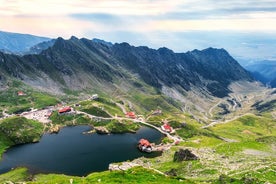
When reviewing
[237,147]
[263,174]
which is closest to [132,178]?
[263,174]

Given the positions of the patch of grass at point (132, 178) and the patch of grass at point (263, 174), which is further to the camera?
the patch of grass at point (263, 174)

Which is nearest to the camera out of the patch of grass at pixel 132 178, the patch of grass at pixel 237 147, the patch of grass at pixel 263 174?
the patch of grass at pixel 132 178

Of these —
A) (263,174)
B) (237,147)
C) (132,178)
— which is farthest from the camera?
(237,147)

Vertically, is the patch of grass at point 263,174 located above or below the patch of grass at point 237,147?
above

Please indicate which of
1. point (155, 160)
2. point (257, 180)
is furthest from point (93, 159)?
point (257, 180)

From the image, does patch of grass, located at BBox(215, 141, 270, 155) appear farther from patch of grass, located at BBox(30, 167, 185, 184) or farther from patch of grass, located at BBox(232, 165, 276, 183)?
patch of grass, located at BBox(30, 167, 185, 184)

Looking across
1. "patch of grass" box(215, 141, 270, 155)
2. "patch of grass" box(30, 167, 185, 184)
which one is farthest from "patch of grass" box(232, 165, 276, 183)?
"patch of grass" box(215, 141, 270, 155)

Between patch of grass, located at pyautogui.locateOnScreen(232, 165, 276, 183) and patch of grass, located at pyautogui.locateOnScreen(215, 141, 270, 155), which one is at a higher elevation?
patch of grass, located at pyautogui.locateOnScreen(232, 165, 276, 183)

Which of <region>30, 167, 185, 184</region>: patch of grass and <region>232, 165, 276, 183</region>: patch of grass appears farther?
<region>232, 165, 276, 183</region>: patch of grass

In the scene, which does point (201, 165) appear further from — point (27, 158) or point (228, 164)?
point (27, 158)

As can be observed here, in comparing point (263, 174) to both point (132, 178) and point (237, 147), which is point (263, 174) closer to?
point (132, 178)

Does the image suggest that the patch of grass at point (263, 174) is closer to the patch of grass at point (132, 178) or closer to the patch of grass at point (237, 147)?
the patch of grass at point (132, 178)

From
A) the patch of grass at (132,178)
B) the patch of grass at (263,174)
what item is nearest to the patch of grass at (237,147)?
the patch of grass at (263,174)
